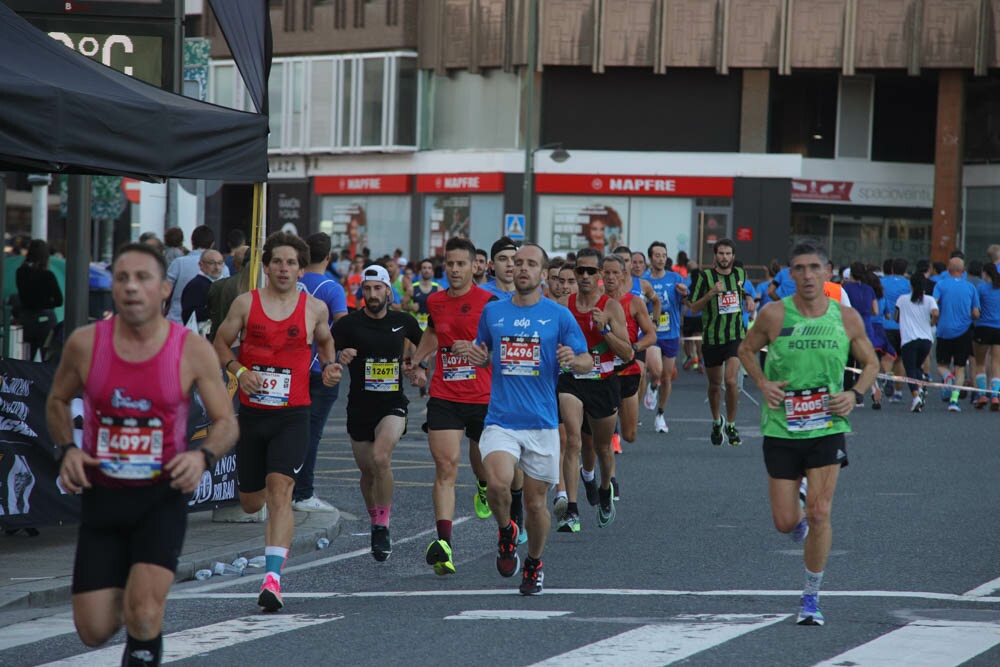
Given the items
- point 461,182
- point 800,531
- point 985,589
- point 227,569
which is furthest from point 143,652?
point 461,182

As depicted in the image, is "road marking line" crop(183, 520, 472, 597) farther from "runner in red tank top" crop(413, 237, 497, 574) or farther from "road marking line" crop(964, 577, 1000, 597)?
"road marking line" crop(964, 577, 1000, 597)

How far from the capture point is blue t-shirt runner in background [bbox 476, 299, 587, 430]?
9.28 m

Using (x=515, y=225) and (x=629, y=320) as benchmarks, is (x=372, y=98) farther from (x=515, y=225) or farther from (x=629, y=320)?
(x=629, y=320)

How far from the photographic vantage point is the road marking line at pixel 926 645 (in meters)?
7.06

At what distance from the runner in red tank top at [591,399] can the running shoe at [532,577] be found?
2726mm

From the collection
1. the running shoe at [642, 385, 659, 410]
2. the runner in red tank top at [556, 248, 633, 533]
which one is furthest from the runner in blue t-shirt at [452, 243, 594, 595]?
the running shoe at [642, 385, 659, 410]

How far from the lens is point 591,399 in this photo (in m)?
12.1

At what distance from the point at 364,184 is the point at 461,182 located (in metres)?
3.65

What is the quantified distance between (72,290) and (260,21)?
2.52 metres

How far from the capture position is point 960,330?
23203 millimetres

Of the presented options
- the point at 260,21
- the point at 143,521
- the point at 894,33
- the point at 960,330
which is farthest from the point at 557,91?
the point at 143,521

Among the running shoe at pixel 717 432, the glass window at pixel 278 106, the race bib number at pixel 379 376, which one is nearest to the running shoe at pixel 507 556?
the race bib number at pixel 379 376

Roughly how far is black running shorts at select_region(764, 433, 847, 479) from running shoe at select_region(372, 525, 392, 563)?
9.99 ft

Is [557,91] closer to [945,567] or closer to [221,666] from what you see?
[945,567]
